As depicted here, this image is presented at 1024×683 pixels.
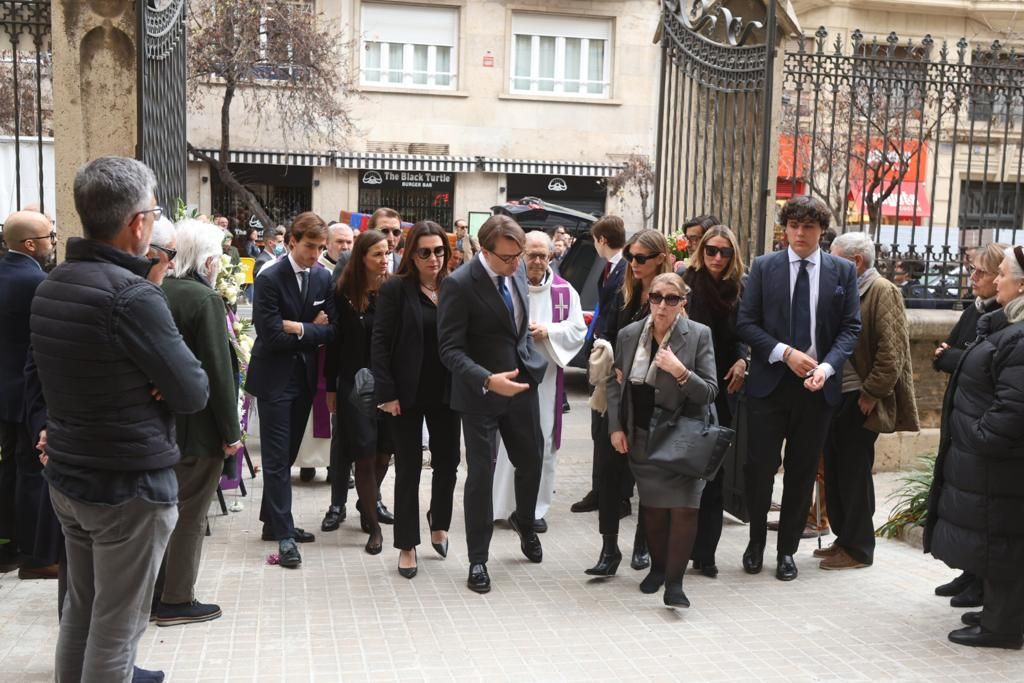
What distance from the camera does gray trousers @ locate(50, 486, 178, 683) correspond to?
3795mm

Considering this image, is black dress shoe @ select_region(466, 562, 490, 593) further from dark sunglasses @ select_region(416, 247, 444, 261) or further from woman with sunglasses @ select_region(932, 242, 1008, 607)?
woman with sunglasses @ select_region(932, 242, 1008, 607)

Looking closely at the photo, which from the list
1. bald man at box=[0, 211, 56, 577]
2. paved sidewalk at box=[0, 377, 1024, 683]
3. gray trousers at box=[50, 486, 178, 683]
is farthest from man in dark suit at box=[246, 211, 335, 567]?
gray trousers at box=[50, 486, 178, 683]

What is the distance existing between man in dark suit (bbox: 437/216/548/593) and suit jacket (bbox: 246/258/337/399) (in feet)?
3.03

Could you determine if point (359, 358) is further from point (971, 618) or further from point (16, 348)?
point (971, 618)

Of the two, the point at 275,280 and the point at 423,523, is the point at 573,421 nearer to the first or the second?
the point at 423,523

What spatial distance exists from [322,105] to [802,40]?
1858 cm

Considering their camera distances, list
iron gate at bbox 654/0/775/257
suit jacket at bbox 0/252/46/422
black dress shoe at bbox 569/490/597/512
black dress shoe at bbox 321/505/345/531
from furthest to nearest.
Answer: iron gate at bbox 654/0/775/257 < black dress shoe at bbox 569/490/597/512 < black dress shoe at bbox 321/505/345/531 < suit jacket at bbox 0/252/46/422

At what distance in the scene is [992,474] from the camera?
5191 millimetres

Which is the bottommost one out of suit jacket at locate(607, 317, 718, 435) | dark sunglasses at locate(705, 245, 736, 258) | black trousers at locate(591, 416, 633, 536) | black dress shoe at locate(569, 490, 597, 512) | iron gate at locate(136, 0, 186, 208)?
black dress shoe at locate(569, 490, 597, 512)

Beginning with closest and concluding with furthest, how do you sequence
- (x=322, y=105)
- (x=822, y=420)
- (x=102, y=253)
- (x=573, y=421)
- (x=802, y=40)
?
(x=102, y=253)
(x=822, y=420)
(x=802, y=40)
(x=573, y=421)
(x=322, y=105)

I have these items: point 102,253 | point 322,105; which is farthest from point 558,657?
point 322,105

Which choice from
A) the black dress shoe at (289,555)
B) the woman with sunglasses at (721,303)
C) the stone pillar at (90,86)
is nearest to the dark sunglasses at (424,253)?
the woman with sunglasses at (721,303)

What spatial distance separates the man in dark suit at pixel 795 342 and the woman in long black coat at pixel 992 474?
0.96m

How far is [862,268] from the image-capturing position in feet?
22.4
